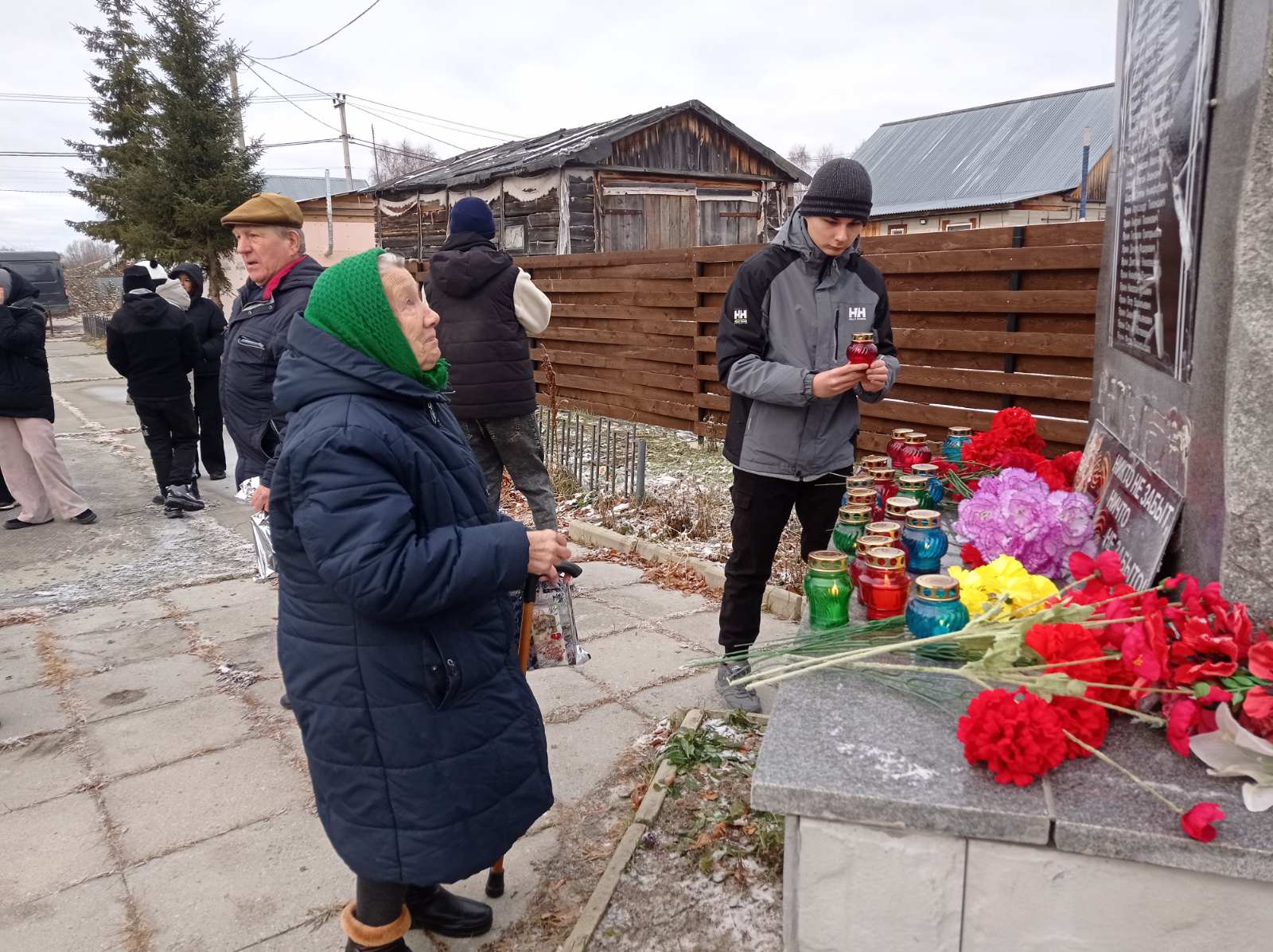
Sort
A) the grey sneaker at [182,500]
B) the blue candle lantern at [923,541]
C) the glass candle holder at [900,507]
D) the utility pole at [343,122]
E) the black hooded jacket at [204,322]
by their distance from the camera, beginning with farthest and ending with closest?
the utility pole at [343,122]
the black hooded jacket at [204,322]
the grey sneaker at [182,500]
the glass candle holder at [900,507]
the blue candle lantern at [923,541]

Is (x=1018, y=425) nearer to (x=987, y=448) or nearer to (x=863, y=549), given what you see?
(x=987, y=448)

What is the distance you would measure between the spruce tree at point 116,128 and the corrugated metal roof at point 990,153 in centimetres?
2019

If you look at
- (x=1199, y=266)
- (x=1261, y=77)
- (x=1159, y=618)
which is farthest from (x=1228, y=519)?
(x=1261, y=77)

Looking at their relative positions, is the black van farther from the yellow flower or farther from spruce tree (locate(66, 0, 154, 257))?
the yellow flower

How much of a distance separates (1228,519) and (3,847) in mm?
3548

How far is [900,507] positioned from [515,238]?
575 inches

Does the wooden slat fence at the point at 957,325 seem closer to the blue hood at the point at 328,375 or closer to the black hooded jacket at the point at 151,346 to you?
the black hooded jacket at the point at 151,346

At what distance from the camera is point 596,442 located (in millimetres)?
7000

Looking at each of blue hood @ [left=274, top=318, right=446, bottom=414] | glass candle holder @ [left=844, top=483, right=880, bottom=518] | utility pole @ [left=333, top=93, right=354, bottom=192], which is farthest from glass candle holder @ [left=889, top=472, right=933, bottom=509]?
utility pole @ [left=333, top=93, right=354, bottom=192]

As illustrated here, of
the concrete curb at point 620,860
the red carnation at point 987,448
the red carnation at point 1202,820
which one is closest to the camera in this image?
the red carnation at point 1202,820

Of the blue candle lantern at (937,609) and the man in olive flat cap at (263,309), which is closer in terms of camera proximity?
the blue candle lantern at (937,609)

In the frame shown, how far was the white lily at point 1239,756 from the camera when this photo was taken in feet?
4.95

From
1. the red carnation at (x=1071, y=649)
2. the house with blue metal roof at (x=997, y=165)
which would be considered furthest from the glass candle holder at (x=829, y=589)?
the house with blue metal roof at (x=997, y=165)

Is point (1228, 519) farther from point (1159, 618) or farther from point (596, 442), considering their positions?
point (596, 442)
